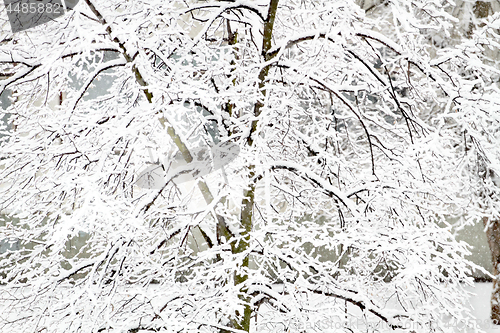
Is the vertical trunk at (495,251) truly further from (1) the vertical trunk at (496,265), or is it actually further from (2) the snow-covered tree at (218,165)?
(2) the snow-covered tree at (218,165)

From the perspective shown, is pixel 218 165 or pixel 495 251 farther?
pixel 495 251

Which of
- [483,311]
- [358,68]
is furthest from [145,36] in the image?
[483,311]

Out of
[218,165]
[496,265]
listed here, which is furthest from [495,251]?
[218,165]

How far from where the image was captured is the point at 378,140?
173 inches

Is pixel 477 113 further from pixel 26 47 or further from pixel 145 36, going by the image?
pixel 26 47

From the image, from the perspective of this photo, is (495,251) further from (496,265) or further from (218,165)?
(218,165)

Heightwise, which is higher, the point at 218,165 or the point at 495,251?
the point at 218,165

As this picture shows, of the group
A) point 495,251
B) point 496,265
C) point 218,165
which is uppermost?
point 218,165

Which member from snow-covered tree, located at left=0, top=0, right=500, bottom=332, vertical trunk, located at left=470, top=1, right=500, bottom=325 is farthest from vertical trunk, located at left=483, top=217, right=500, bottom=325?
snow-covered tree, located at left=0, top=0, right=500, bottom=332

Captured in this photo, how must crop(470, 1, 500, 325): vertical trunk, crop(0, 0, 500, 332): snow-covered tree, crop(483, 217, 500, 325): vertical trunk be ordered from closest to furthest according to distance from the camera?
crop(0, 0, 500, 332): snow-covered tree < crop(470, 1, 500, 325): vertical trunk < crop(483, 217, 500, 325): vertical trunk

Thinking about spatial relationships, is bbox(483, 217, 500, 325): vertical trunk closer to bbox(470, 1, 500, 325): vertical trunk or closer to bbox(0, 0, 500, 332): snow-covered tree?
bbox(470, 1, 500, 325): vertical trunk

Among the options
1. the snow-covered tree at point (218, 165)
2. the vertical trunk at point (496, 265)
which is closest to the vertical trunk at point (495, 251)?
the vertical trunk at point (496, 265)

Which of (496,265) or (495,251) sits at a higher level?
(495,251)

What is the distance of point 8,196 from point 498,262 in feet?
28.9
